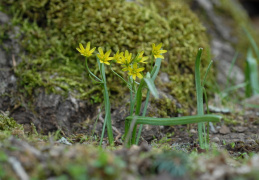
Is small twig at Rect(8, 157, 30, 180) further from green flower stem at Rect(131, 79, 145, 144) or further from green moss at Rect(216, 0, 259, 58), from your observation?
green moss at Rect(216, 0, 259, 58)

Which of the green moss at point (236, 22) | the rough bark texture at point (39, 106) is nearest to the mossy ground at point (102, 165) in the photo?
the rough bark texture at point (39, 106)

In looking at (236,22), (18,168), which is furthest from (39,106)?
(236,22)

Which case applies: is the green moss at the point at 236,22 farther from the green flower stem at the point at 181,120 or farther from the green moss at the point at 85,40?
the green flower stem at the point at 181,120

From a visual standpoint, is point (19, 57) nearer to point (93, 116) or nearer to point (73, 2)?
point (73, 2)

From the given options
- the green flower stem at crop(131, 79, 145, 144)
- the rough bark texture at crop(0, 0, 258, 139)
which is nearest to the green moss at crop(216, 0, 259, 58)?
the rough bark texture at crop(0, 0, 258, 139)

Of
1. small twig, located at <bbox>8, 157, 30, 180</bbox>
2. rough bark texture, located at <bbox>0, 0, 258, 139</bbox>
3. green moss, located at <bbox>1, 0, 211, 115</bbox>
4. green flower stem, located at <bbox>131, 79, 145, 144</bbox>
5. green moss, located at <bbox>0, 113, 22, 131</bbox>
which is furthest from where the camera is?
green moss, located at <bbox>1, 0, 211, 115</bbox>

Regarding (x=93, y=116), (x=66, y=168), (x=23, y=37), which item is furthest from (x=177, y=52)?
(x=66, y=168)

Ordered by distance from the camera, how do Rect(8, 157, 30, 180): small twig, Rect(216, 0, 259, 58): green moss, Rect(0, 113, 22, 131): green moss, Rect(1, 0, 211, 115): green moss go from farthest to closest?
Rect(216, 0, 259, 58): green moss → Rect(1, 0, 211, 115): green moss → Rect(0, 113, 22, 131): green moss → Rect(8, 157, 30, 180): small twig
